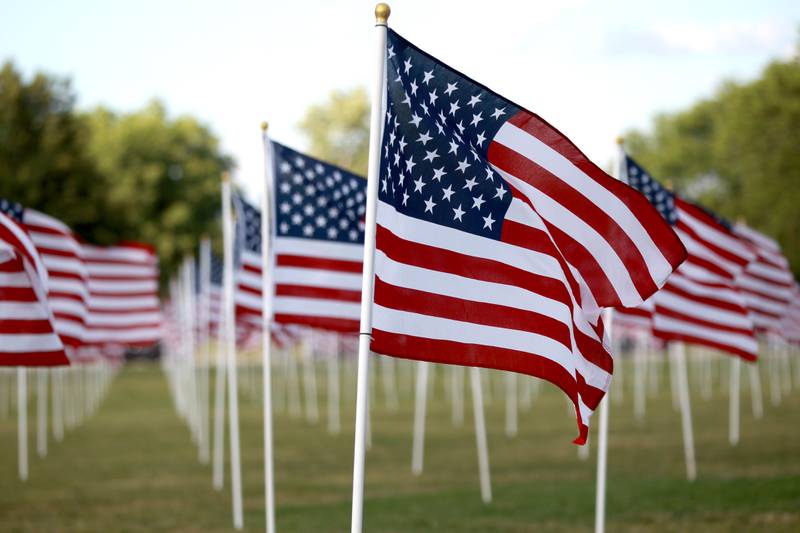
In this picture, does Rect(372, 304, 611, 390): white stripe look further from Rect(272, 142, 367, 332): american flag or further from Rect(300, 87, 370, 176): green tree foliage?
Rect(300, 87, 370, 176): green tree foliage

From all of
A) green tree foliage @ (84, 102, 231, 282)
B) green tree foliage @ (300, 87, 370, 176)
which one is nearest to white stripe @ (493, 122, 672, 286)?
green tree foliage @ (84, 102, 231, 282)

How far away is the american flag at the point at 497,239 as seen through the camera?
781 centimetres

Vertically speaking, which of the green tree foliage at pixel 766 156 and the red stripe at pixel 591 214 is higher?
the green tree foliage at pixel 766 156

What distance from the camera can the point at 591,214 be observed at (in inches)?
328

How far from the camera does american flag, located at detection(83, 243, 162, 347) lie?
70.3 ft

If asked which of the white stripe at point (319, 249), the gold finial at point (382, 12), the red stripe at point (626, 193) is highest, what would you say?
the gold finial at point (382, 12)

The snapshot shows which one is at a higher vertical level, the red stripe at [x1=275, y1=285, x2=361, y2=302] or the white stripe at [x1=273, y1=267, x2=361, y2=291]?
the white stripe at [x1=273, y1=267, x2=361, y2=291]

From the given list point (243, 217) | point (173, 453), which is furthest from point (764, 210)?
point (243, 217)

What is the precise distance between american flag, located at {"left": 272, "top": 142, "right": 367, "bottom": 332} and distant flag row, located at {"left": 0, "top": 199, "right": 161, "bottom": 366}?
277cm

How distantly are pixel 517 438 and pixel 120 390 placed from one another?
33.9 meters

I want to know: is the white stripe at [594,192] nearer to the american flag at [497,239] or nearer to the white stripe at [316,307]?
the american flag at [497,239]

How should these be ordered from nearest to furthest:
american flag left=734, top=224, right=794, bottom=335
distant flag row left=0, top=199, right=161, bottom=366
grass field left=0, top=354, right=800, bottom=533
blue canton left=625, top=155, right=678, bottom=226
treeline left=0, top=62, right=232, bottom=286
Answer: distant flag row left=0, top=199, right=161, bottom=366 → blue canton left=625, top=155, right=678, bottom=226 → grass field left=0, top=354, right=800, bottom=533 → american flag left=734, top=224, right=794, bottom=335 → treeline left=0, top=62, right=232, bottom=286

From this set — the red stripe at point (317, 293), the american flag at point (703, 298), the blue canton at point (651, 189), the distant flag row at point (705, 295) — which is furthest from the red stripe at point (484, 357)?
the american flag at point (703, 298)

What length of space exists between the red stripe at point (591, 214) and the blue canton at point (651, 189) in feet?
19.8
